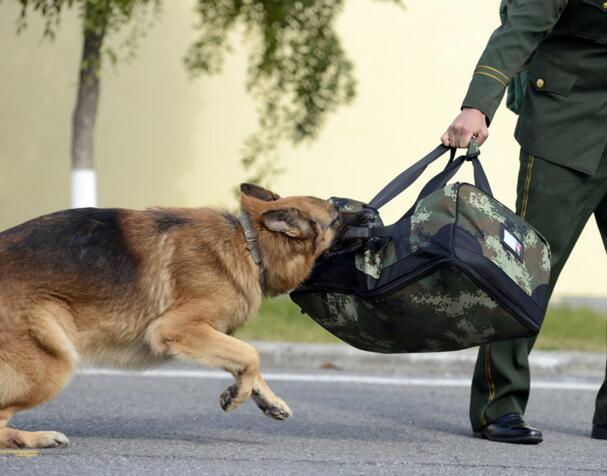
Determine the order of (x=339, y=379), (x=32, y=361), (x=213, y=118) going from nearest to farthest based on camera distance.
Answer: (x=32, y=361), (x=339, y=379), (x=213, y=118)

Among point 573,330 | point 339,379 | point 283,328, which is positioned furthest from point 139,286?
point 573,330

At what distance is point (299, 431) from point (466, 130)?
1589 millimetres

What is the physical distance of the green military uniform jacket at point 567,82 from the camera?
4.73 metres

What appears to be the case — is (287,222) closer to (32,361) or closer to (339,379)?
(32,361)

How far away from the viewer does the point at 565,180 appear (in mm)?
4832

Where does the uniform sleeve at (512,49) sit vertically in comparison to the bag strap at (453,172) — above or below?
above

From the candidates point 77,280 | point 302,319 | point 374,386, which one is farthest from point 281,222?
point 302,319

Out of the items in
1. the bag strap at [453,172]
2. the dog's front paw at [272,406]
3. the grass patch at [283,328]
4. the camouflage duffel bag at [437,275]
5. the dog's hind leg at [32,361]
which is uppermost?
the bag strap at [453,172]

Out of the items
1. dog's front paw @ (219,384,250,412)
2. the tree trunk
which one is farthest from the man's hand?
the tree trunk

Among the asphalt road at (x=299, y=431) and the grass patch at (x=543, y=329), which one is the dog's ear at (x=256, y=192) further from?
the grass patch at (x=543, y=329)

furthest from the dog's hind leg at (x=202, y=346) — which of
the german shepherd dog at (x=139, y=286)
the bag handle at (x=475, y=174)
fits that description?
the bag handle at (x=475, y=174)

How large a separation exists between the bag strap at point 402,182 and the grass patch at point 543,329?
299cm

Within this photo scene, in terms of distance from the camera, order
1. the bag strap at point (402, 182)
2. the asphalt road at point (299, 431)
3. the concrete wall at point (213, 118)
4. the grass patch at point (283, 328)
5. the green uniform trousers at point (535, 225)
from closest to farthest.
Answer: the asphalt road at point (299, 431) → the bag strap at point (402, 182) → the green uniform trousers at point (535, 225) → the grass patch at point (283, 328) → the concrete wall at point (213, 118)

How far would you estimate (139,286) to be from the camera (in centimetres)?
437
